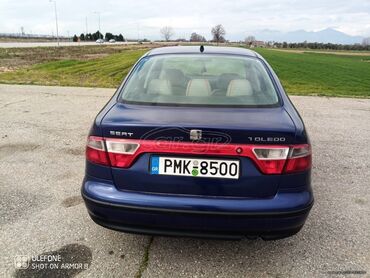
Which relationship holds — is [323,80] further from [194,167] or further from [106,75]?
[194,167]

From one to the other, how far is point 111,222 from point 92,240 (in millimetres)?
621

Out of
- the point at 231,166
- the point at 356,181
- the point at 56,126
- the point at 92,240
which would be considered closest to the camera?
the point at 231,166

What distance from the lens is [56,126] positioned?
21.1ft

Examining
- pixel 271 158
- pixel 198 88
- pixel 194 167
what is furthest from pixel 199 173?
pixel 198 88

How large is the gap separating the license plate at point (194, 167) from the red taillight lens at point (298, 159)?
1.12ft

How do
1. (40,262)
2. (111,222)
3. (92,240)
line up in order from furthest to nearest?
(92,240)
(40,262)
(111,222)

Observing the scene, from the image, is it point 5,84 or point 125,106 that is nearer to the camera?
point 125,106

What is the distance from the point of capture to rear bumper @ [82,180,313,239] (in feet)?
7.30

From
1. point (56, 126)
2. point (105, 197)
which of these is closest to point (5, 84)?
point (56, 126)

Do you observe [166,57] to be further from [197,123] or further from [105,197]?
[105,197]

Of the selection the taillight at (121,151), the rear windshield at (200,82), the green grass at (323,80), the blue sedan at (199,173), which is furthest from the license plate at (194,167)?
the green grass at (323,80)

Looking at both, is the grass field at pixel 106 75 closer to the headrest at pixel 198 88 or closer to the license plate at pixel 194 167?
the headrest at pixel 198 88

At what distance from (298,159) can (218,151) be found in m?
0.54

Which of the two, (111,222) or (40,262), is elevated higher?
(111,222)
